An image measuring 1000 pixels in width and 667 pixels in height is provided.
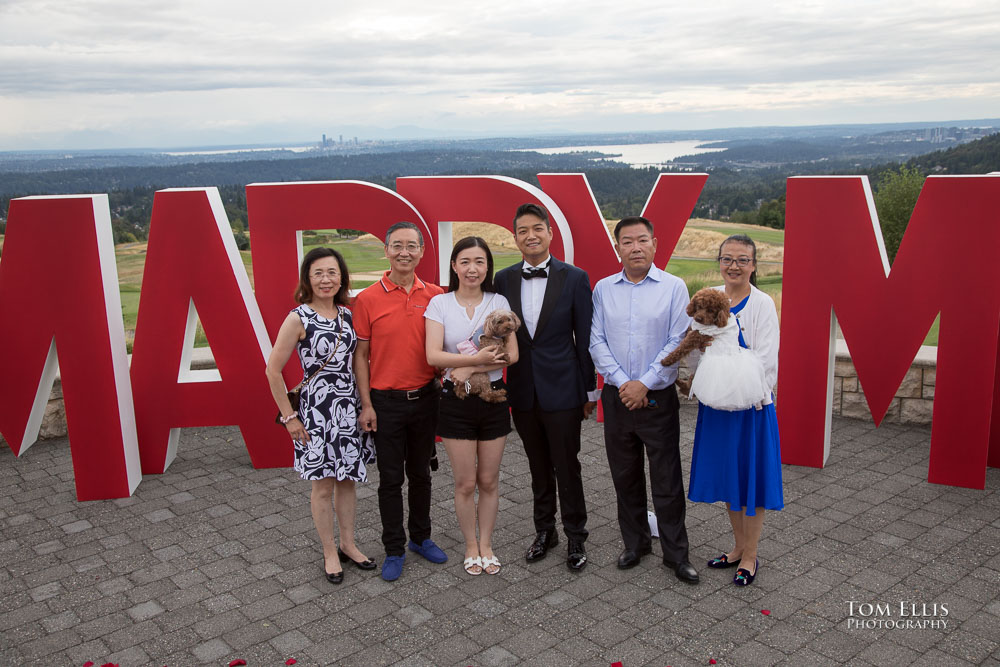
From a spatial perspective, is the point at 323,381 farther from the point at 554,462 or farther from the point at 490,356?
the point at 554,462

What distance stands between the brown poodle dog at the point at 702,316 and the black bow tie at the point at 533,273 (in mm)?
897

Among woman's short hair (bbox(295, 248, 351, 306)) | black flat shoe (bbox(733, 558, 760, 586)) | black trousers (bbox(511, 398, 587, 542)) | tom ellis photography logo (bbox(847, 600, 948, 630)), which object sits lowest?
tom ellis photography logo (bbox(847, 600, 948, 630))

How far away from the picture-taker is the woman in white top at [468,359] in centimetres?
451

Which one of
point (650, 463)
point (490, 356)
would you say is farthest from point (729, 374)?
point (490, 356)

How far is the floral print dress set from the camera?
15.4 ft

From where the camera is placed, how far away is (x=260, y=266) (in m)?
7.07

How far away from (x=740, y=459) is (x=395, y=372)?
217cm

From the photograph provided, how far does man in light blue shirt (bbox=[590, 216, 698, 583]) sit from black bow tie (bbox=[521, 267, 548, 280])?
13.3 inches

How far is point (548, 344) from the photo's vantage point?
15.2 ft

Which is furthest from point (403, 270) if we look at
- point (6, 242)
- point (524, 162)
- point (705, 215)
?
point (524, 162)

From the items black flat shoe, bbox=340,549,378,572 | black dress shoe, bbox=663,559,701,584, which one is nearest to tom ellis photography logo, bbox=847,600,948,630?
black dress shoe, bbox=663,559,701,584

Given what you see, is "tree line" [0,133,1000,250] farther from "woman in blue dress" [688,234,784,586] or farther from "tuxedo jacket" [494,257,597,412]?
"woman in blue dress" [688,234,784,586]

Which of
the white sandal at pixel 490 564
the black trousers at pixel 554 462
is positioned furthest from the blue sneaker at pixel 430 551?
the black trousers at pixel 554 462

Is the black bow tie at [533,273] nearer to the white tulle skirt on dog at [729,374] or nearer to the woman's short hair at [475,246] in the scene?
the woman's short hair at [475,246]
